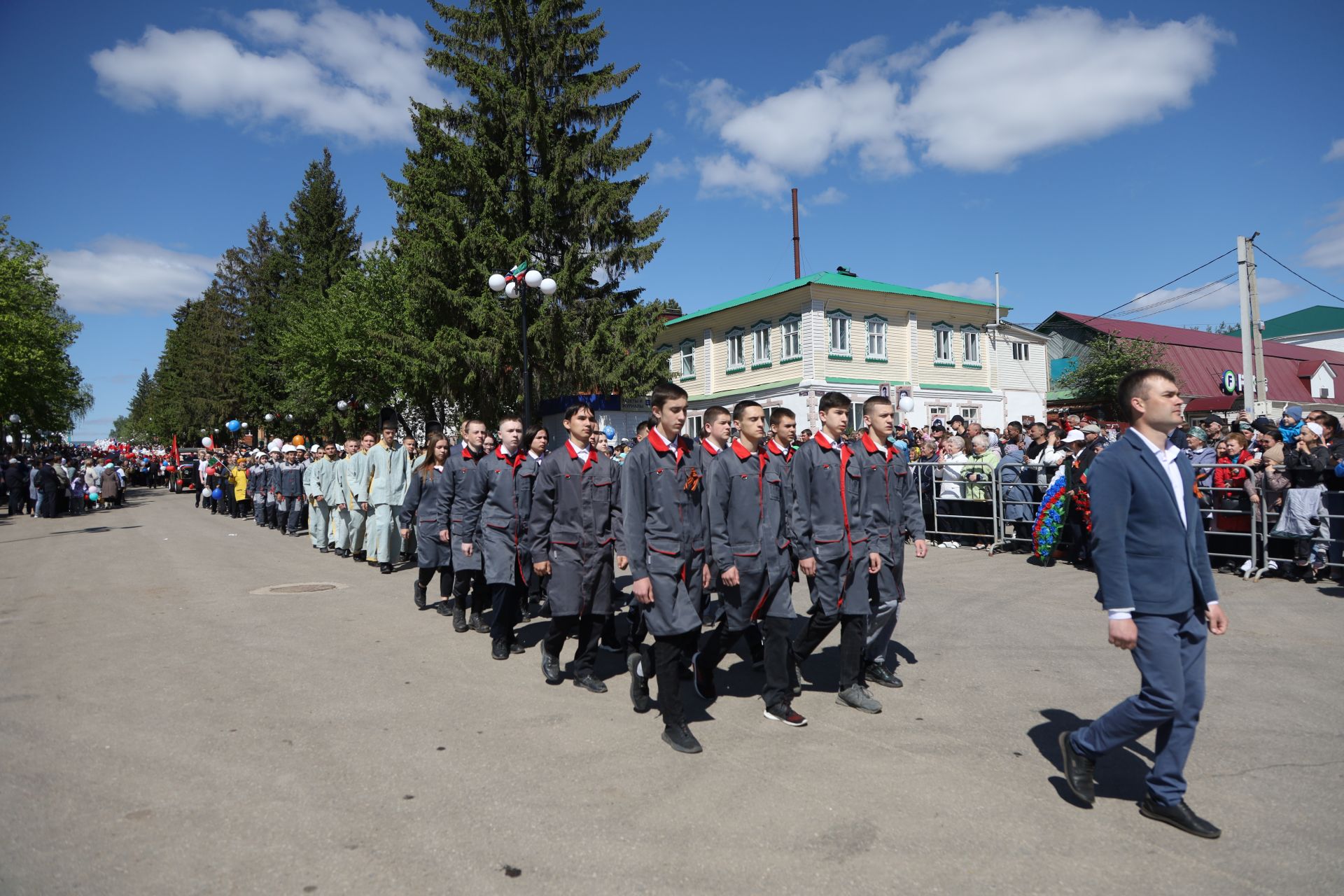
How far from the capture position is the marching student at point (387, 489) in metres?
12.2

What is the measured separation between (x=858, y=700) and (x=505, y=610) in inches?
122

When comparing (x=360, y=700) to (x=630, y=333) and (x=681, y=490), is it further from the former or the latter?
(x=630, y=333)

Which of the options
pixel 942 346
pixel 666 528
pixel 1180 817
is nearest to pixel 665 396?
pixel 666 528

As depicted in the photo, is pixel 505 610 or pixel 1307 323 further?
pixel 1307 323

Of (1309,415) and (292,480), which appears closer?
(1309,415)

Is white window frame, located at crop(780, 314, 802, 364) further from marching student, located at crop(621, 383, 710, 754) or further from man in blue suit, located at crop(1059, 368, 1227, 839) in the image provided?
man in blue suit, located at crop(1059, 368, 1227, 839)

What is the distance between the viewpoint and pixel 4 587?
11281 mm

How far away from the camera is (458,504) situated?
7770 millimetres

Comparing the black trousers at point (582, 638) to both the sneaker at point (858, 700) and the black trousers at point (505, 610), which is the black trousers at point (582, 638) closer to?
the black trousers at point (505, 610)

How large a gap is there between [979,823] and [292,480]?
19.1m

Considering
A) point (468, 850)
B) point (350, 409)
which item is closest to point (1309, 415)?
point (468, 850)

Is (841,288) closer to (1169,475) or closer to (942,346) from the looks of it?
(942,346)

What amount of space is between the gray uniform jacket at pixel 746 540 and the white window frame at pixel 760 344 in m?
27.9

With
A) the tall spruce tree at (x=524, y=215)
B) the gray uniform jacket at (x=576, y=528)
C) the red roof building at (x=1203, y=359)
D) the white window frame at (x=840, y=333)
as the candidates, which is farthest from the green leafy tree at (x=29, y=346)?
the red roof building at (x=1203, y=359)
